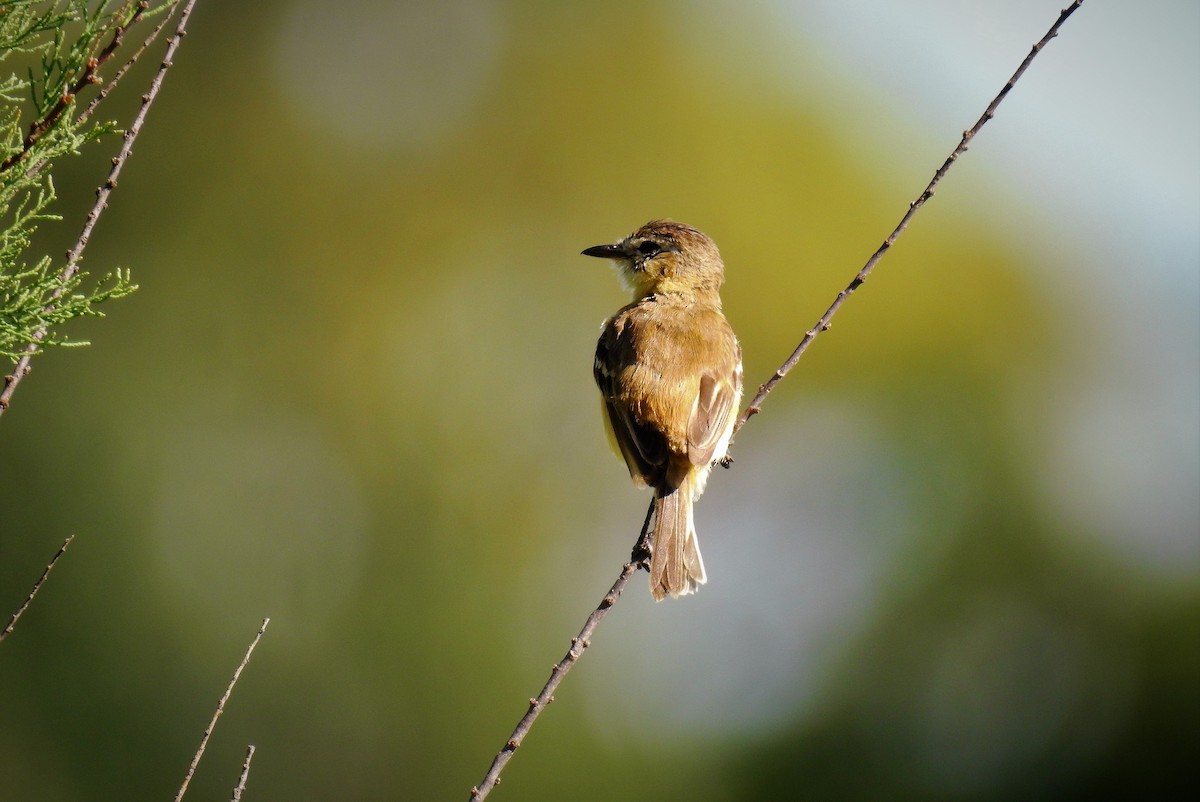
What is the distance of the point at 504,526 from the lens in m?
11.8

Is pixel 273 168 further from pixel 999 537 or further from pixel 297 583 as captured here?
pixel 999 537

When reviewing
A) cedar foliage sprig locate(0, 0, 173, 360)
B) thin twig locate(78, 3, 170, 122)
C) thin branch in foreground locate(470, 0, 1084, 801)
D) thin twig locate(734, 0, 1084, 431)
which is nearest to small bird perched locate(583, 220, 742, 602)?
thin branch in foreground locate(470, 0, 1084, 801)

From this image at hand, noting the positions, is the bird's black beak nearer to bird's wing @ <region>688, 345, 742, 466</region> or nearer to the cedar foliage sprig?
bird's wing @ <region>688, 345, 742, 466</region>

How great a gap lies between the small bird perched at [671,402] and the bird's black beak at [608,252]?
1.27ft

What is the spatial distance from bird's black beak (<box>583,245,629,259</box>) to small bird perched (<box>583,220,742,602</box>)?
39 cm

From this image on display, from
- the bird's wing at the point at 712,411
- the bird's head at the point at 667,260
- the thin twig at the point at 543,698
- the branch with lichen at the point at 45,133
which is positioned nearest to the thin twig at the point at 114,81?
the branch with lichen at the point at 45,133

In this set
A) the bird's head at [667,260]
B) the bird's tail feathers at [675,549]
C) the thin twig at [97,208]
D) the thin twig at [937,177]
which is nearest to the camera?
the thin twig at [97,208]

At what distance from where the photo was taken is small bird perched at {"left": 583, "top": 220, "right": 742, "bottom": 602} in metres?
4.55

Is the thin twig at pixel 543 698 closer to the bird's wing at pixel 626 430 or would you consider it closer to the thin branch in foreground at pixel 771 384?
the thin branch in foreground at pixel 771 384

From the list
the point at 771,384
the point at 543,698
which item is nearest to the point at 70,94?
the point at 543,698

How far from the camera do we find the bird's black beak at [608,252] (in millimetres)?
6164

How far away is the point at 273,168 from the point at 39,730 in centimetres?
619

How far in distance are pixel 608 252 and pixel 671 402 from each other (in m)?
1.54

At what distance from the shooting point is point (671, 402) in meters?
4.93
